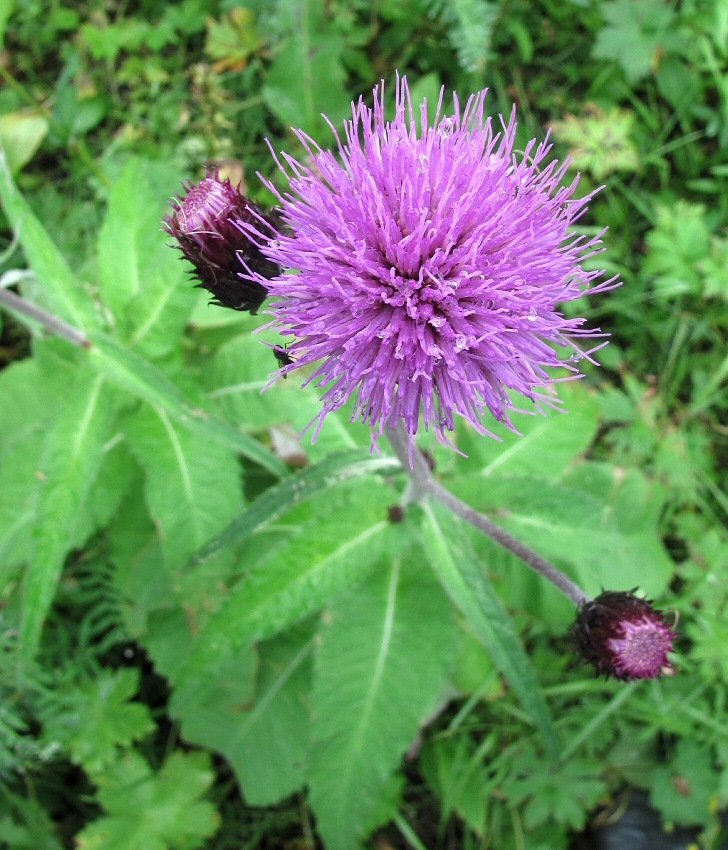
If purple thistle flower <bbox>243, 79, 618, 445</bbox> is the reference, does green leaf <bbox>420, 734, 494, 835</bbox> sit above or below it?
below

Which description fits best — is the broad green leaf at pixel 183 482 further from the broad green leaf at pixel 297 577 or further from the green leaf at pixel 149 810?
the green leaf at pixel 149 810

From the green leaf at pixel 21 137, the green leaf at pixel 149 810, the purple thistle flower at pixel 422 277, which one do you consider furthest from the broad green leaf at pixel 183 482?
the green leaf at pixel 21 137

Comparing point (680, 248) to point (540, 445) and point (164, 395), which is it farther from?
point (164, 395)

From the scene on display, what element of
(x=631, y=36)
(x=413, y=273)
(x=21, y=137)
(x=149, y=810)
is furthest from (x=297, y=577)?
(x=631, y=36)

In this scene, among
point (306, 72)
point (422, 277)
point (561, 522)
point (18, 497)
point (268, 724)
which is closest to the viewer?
point (422, 277)

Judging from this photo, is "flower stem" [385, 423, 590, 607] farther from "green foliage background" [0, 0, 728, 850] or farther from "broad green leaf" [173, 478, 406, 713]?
"broad green leaf" [173, 478, 406, 713]

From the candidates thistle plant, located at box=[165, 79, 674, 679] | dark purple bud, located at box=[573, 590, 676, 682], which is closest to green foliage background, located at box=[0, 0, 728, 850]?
dark purple bud, located at box=[573, 590, 676, 682]
